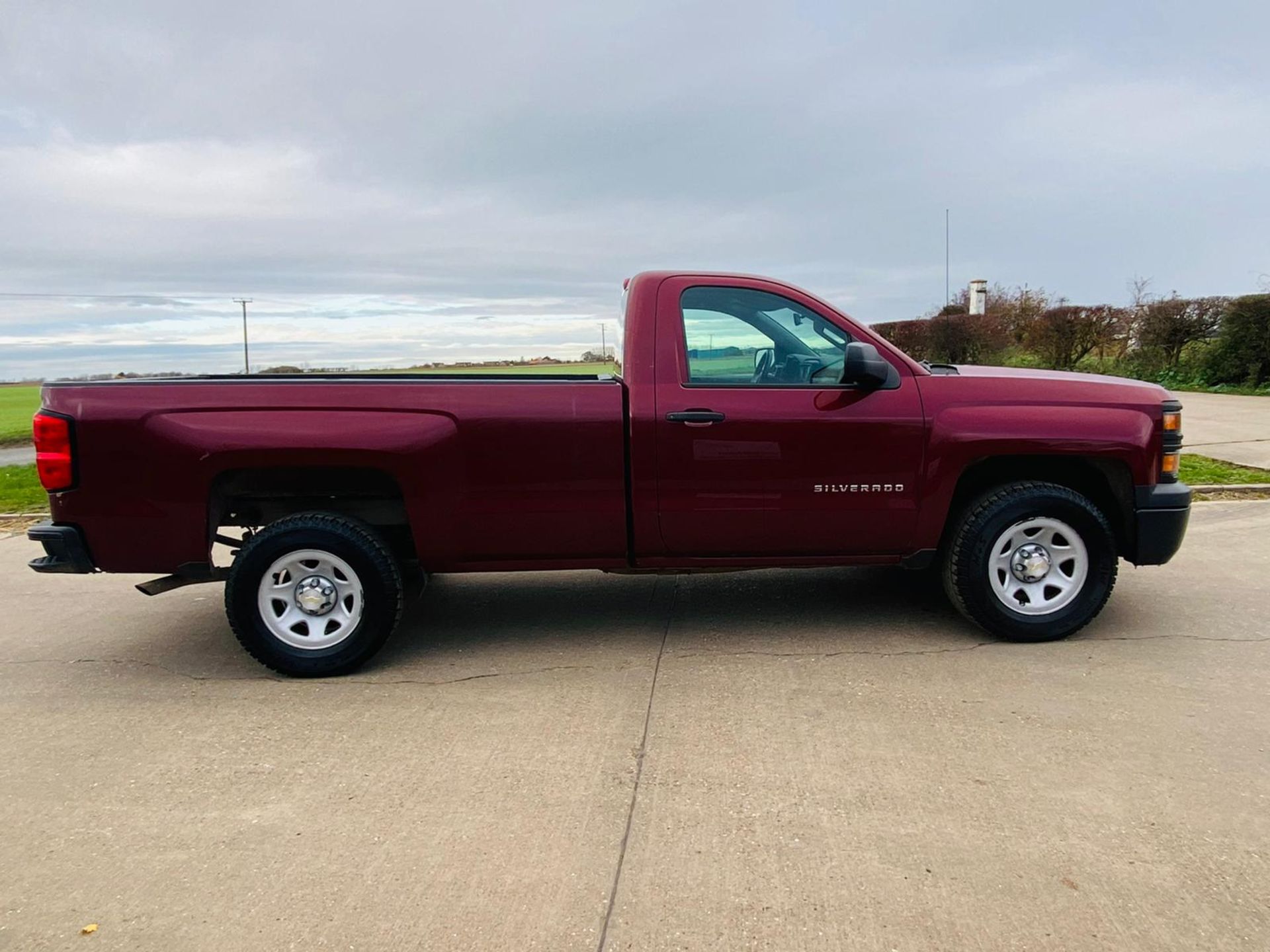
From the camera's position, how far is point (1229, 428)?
12.3 meters

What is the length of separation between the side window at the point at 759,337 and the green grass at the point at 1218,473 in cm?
579

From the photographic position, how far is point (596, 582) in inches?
236

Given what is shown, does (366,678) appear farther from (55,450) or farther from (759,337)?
(759,337)

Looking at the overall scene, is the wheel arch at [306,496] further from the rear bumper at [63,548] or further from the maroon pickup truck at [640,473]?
the rear bumper at [63,548]

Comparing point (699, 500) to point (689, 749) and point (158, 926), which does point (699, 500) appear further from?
point (158, 926)

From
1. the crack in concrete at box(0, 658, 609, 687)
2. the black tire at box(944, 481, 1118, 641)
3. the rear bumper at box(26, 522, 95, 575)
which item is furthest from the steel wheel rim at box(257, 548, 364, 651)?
the black tire at box(944, 481, 1118, 641)

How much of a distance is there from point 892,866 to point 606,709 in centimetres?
148

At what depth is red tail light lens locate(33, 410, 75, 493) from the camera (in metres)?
4.07

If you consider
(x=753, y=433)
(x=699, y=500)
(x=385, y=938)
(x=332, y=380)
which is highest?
(x=332, y=380)

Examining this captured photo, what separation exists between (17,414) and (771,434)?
32.3m

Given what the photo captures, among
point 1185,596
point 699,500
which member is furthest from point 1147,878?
point 1185,596

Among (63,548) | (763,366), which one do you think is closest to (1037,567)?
(763,366)

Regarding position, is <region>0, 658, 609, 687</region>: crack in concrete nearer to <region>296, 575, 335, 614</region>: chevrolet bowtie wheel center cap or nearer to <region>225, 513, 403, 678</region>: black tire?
<region>225, 513, 403, 678</region>: black tire

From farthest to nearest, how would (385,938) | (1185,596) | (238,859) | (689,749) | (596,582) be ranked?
1. (596,582)
2. (1185,596)
3. (689,749)
4. (238,859)
5. (385,938)
